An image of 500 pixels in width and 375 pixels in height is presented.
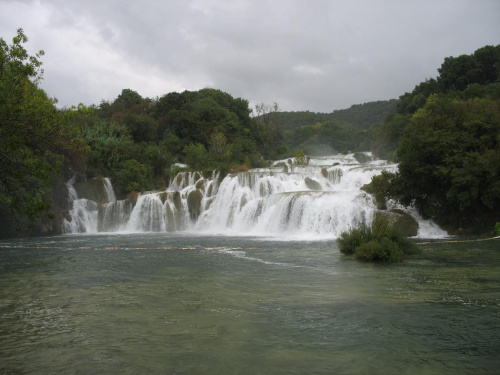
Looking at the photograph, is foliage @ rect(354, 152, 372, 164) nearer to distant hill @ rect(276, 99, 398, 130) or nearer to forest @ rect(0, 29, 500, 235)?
forest @ rect(0, 29, 500, 235)

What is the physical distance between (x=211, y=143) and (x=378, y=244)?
37463 millimetres

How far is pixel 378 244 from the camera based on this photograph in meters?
13.5

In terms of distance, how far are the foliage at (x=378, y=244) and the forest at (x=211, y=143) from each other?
6.69 meters

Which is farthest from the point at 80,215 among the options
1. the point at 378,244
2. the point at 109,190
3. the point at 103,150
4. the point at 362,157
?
the point at 362,157

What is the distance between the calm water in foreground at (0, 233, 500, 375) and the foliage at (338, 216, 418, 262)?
55 centimetres

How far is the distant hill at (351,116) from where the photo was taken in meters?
106

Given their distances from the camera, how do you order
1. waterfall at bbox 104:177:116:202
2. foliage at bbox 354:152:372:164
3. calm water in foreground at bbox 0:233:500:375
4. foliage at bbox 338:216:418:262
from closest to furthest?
calm water in foreground at bbox 0:233:500:375
foliage at bbox 338:216:418:262
waterfall at bbox 104:177:116:202
foliage at bbox 354:152:372:164

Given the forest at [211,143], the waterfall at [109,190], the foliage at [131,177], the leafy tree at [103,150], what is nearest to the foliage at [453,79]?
the forest at [211,143]

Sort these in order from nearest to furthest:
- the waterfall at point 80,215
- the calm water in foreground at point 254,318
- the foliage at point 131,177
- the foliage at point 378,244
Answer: the calm water in foreground at point 254,318
the foliage at point 378,244
the waterfall at point 80,215
the foliage at point 131,177

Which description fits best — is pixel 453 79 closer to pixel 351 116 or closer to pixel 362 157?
pixel 362 157

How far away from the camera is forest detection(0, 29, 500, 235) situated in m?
8.65

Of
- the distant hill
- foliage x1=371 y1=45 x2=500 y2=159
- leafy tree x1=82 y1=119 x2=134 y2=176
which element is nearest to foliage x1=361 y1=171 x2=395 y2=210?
leafy tree x1=82 y1=119 x2=134 y2=176

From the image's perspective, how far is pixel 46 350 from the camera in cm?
575

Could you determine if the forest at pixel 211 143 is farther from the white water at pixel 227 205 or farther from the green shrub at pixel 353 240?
the green shrub at pixel 353 240
